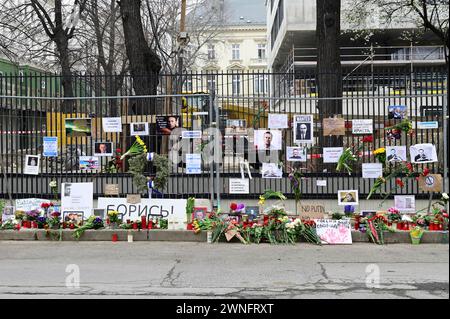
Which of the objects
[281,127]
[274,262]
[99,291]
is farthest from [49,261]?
[281,127]

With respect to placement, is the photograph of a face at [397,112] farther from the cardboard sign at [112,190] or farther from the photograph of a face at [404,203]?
the cardboard sign at [112,190]

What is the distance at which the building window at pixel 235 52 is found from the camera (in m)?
90.4

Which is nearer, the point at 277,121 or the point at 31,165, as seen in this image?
the point at 277,121

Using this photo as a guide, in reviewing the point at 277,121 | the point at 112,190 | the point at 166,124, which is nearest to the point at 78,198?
the point at 112,190

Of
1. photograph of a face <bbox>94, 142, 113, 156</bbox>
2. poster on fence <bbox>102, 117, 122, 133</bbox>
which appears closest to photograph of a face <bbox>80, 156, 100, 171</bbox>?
photograph of a face <bbox>94, 142, 113, 156</bbox>

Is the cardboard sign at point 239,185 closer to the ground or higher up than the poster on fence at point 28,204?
higher up

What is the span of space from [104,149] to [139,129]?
0.88 metres

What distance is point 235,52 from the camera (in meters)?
90.8

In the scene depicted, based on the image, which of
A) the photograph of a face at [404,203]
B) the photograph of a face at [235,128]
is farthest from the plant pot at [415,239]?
the photograph of a face at [235,128]

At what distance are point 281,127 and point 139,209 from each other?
11.2 feet

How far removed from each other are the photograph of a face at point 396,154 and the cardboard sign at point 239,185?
9.77ft

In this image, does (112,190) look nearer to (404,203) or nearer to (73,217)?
(73,217)

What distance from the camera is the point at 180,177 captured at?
12680mm

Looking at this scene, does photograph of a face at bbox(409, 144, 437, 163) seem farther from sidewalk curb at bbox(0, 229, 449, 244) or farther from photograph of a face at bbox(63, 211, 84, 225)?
photograph of a face at bbox(63, 211, 84, 225)
